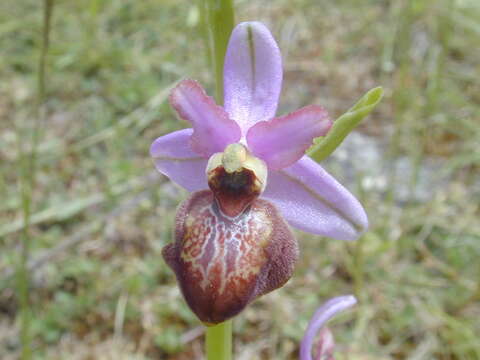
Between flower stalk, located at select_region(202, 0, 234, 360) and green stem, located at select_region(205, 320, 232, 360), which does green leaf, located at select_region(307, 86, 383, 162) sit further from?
green stem, located at select_region(205, 320, 232, 360)

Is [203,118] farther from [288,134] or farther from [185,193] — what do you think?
[185,193]

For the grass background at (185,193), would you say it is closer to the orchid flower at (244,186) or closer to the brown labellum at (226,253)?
the orchid flower at (244,186)

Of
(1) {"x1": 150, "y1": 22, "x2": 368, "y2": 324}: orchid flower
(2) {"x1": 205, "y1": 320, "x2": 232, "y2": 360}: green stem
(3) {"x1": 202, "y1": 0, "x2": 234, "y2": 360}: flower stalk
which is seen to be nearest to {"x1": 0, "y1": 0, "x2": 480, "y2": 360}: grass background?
(3) {"x1": 202, "y1": 0, "x2": 234, "y2": 360}: flower stalk

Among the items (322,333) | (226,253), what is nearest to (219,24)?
(226,253)

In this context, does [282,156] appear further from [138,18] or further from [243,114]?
[138,18]

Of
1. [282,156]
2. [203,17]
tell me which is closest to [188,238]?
[282,156]

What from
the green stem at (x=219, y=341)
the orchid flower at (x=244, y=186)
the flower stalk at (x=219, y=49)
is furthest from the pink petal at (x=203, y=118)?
the green stem at (x=219, y=341)
